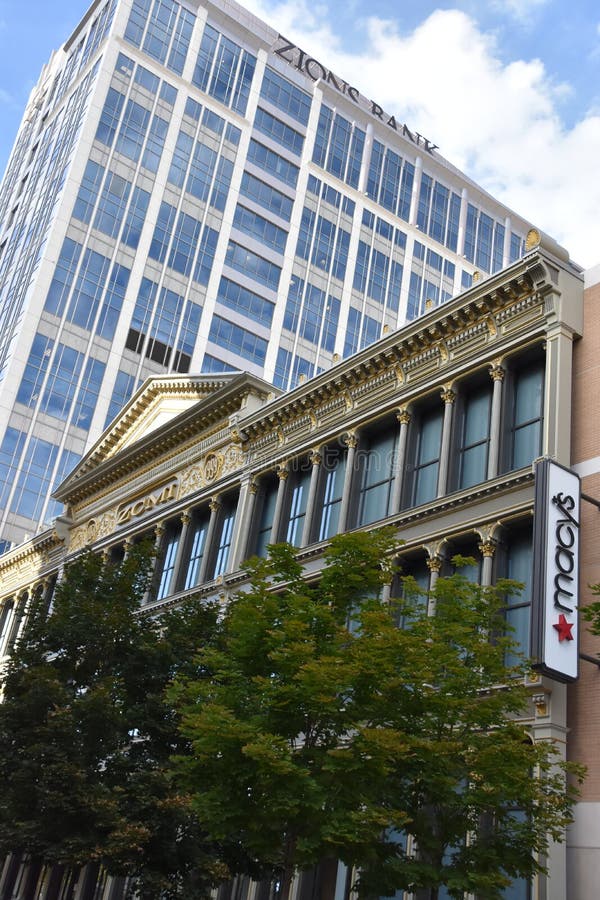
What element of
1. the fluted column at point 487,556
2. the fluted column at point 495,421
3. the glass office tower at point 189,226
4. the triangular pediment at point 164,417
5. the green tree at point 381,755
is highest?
the glass office tower at point 189,226

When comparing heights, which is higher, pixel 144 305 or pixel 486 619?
pixel 144 305

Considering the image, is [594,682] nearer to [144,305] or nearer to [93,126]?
[144,305]

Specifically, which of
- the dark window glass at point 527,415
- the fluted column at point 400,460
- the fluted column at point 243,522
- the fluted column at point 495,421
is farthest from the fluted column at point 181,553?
the dark window glass at point 527,415

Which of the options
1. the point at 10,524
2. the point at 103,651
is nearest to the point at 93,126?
the point at 10,524

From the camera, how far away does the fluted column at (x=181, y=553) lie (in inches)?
1416

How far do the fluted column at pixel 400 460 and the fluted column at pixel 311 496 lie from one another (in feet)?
12.0

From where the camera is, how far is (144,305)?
251ft

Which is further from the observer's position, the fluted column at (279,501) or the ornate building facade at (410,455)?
the fluted column at (279,501)

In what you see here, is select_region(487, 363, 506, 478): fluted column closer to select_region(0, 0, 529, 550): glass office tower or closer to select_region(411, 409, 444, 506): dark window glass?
select_region(411, 409, 444, 506): dark window glass

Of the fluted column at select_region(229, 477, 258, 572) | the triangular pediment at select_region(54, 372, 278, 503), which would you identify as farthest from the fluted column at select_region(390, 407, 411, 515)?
the triangular pediment at select_region(54, 372, 278, 503)

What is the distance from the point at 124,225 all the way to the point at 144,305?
21.3 feet

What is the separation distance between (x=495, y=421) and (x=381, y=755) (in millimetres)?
10191

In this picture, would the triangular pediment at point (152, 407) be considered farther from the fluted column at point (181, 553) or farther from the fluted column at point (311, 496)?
the fluted column at point (311, 496)

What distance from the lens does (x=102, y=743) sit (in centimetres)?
2402
